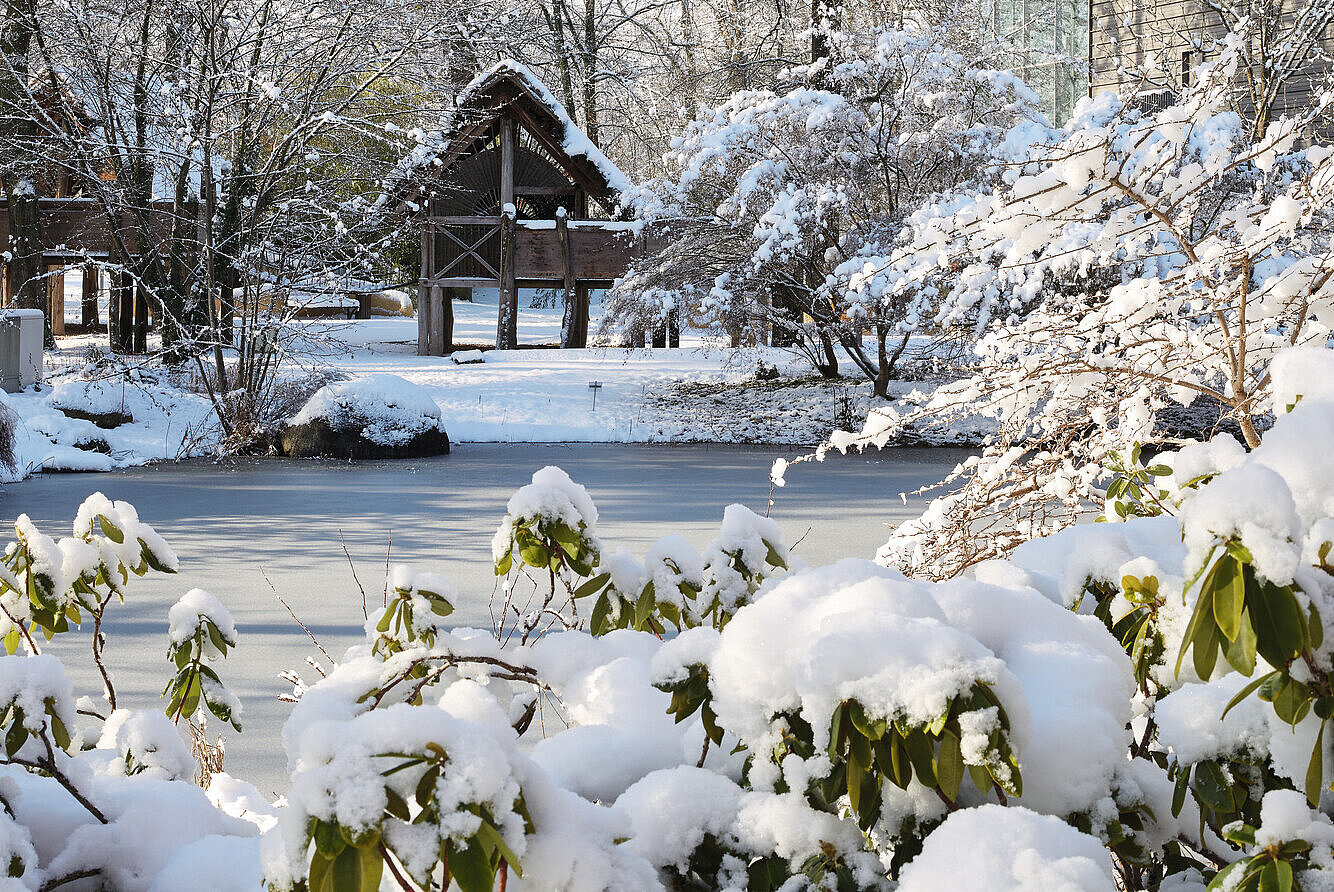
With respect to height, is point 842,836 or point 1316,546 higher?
point 1316,546

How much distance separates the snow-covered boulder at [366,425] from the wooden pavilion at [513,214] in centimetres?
702

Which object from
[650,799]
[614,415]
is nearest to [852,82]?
[614,415]

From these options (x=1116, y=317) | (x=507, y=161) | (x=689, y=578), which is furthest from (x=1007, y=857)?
(x=507, y=161)

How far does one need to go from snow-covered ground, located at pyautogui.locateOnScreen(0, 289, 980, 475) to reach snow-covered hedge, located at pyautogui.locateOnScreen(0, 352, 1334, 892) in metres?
9.98

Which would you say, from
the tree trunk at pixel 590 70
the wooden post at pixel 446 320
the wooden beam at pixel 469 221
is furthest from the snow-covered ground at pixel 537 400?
Answer: the tree trunk at pixel 590 70

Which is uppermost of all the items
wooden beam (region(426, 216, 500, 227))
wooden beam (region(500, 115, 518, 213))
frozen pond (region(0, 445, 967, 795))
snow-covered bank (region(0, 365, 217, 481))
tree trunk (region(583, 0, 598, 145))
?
tree trunk (region(583, 0, 598, 145))

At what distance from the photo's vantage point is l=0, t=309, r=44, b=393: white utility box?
1454 centimetres

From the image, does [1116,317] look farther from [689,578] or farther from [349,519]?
[349,519]

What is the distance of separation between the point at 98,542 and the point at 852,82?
47.4 feet

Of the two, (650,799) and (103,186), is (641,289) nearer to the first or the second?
(103,186)

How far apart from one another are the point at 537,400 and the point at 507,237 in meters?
5.73

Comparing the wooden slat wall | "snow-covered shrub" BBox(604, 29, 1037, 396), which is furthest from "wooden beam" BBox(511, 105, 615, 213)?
the wooden slat wall

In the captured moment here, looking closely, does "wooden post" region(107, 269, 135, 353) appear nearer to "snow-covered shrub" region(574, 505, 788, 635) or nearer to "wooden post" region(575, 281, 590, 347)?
"wooden post" region(575, 281, 590, 347)

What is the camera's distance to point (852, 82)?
1575 cm
